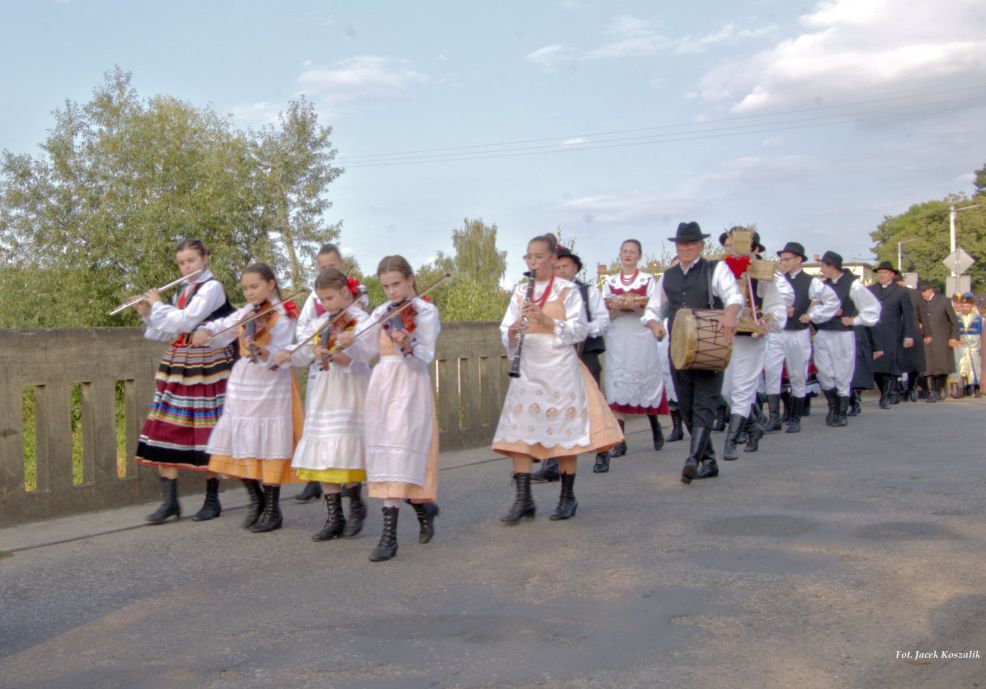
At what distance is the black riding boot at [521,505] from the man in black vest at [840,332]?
7620 millimetres

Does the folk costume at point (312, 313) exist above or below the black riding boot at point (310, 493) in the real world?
above

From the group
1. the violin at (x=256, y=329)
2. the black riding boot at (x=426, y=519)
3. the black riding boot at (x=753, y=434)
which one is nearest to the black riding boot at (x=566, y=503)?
the black riding boot at (x=426, y=519)

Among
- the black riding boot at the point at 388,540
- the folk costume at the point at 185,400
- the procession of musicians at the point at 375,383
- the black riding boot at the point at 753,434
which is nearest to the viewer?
the black riding boot at the point at 388,540

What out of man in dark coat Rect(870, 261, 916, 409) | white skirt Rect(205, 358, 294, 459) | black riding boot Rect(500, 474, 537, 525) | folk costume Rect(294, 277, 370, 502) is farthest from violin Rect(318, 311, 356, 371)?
man in dark coat Rect(870, 261, 916, 409)

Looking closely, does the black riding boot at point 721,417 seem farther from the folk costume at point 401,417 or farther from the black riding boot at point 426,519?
the folk costume at point 401,417

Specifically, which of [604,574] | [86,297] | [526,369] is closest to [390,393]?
[526,369]

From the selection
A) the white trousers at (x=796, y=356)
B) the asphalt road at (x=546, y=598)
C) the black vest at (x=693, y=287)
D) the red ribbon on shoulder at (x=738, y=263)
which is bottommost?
the asphalt road at (x=546, y=598)

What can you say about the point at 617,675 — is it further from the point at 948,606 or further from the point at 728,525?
the point at 728,525

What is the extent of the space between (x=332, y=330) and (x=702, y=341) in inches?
121

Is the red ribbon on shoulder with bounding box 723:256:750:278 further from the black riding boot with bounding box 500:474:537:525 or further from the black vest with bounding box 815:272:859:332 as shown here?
the black vest with bounding box 815:272:859:332

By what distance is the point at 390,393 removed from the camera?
7.16 metres

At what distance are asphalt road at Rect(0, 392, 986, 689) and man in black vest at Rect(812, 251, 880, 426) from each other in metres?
5.77

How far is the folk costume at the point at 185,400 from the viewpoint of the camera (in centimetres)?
815

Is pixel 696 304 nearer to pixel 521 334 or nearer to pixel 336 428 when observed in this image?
pixel 521 334
